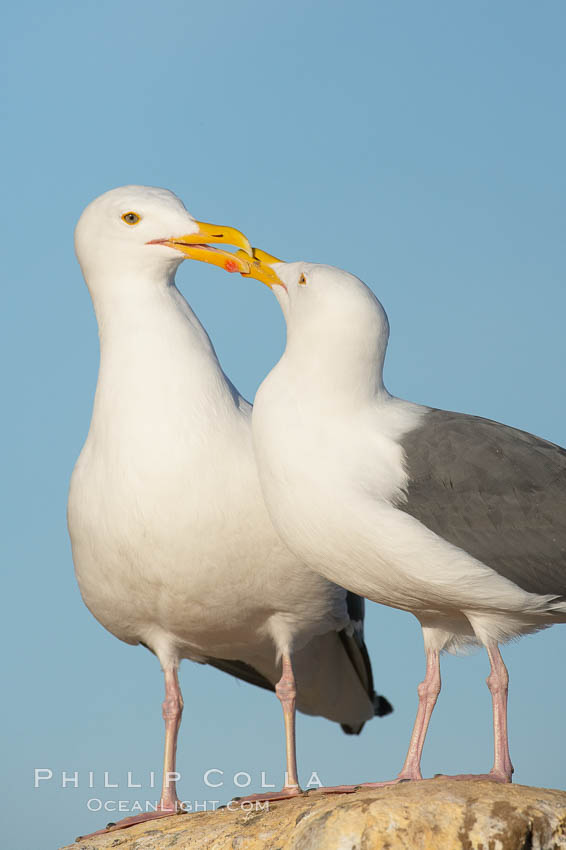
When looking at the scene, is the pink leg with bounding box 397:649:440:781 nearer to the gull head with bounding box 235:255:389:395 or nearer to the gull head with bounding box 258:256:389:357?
the gull head with bounding box 235:255:389:395

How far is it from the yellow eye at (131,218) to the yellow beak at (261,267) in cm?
101

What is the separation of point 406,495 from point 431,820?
179 cm

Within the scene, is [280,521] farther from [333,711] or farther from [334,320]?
[333,711]

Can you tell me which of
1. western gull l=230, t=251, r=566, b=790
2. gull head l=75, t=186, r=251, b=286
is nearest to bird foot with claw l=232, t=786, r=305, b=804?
western gull l=230, t=251, r=566, b=790

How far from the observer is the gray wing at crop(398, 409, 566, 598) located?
24.2 ft

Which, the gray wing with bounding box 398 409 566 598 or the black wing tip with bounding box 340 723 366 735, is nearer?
the gray wing with bounding box 398 409 566 598

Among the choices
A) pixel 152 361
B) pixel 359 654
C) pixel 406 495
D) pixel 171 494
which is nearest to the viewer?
pixel 406 495

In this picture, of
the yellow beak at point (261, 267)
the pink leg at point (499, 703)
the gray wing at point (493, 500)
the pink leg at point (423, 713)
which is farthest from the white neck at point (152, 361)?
the pink leg at point (499, 703)

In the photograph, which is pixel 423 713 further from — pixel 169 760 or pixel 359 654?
pixel 359 654

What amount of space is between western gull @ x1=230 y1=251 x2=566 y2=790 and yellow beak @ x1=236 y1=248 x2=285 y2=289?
55 cm

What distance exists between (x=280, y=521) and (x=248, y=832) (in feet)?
5.72

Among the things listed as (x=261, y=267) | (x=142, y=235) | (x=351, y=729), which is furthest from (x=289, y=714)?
(x=142, y=235)

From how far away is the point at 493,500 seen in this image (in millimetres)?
7492

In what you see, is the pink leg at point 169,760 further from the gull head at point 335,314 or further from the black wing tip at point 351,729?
the gull head at point 335,314
